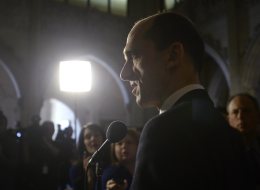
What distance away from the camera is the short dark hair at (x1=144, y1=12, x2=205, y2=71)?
1.26m

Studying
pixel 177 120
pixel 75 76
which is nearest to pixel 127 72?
pixel 177 120

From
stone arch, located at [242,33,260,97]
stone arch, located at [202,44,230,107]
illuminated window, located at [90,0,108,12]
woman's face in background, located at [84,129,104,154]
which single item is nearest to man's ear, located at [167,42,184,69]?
woman's face in background, located at [84,129,104,154]

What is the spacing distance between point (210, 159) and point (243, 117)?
7.04ft

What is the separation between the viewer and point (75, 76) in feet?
18.6

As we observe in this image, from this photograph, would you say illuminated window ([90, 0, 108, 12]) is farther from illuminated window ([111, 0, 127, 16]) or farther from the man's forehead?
the man's forehead

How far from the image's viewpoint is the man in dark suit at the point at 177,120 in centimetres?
104

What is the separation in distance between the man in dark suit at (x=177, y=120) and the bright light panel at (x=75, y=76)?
4.27 m

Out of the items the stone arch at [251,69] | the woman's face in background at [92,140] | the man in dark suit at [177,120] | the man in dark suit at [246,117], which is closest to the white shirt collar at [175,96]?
the man in dark suit at [177,120]

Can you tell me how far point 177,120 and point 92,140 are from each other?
124 inches

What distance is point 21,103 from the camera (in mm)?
11828

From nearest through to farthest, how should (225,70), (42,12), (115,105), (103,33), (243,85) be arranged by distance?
1. (243,85)
2. (225,70)
3. (42,12)
4. (103,33)
5. (115,105)

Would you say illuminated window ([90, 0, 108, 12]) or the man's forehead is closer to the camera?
the man's forehead

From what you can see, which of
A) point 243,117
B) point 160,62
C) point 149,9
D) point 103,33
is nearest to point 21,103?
point 103,33

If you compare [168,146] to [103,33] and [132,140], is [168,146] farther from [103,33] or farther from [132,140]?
[103,33]
